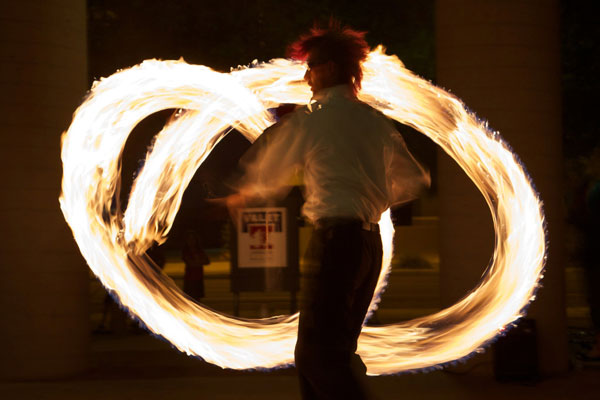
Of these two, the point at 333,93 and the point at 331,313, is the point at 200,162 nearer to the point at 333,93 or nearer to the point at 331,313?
the point at 333,93

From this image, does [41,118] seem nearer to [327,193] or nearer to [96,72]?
[327,193]

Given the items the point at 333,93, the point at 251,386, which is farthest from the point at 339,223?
the point at 251,386

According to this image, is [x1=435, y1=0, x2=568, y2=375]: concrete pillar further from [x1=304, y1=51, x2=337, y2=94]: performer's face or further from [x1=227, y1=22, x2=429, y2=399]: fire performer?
[x1=304, y1=51, x2=337, y2=94]: performer's face

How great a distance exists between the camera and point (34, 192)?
696cm

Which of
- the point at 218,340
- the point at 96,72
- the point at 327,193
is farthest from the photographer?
the point at 96,72

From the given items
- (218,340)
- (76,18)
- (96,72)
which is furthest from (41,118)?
(96,72)

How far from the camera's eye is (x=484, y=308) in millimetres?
6074

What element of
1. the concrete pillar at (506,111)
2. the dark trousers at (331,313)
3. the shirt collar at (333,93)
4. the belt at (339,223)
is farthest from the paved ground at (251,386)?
the shirt collar at (333,93)

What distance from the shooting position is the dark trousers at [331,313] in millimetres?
3799

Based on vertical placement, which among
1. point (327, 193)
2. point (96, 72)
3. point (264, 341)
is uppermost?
point (96, 72)

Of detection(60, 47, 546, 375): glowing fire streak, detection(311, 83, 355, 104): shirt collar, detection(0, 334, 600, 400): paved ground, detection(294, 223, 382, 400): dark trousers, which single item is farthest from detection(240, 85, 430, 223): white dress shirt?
detection(0, 334, 600, 400): paved ground

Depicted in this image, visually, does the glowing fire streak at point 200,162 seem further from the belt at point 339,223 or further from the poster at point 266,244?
the poster at point 266,244

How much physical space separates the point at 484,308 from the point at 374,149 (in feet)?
8.28

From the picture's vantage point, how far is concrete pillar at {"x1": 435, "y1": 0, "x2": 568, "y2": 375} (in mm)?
7031
